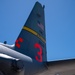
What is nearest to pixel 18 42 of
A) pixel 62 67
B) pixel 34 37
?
pixel 34 37

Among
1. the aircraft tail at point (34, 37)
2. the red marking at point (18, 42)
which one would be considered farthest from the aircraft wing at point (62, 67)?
the red marking at point (18, 42)

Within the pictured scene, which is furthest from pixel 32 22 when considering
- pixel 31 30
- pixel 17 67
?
pixel 17 67

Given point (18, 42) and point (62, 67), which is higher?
point (18, 42)

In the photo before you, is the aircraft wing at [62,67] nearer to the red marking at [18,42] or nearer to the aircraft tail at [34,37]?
the aircraft tail at [34,37]

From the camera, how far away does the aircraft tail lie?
5879mm

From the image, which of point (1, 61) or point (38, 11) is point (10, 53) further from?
point (38, 11)

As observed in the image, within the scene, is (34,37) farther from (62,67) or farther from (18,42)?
(62,67)

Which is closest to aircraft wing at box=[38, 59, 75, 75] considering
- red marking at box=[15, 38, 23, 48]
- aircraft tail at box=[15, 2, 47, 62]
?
aircraft tail at box=[15, 2, 47, 62]

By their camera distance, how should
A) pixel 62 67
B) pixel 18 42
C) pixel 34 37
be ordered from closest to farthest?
pixel 62 67 < pixel 18 42 < pixel 34 37

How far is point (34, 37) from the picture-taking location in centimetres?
651

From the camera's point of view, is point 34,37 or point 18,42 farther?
point 34,37

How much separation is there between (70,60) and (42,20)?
291 cm

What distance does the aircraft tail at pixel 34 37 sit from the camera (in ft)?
19.3

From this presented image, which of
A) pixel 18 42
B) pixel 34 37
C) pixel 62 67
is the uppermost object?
pixel 34 37
